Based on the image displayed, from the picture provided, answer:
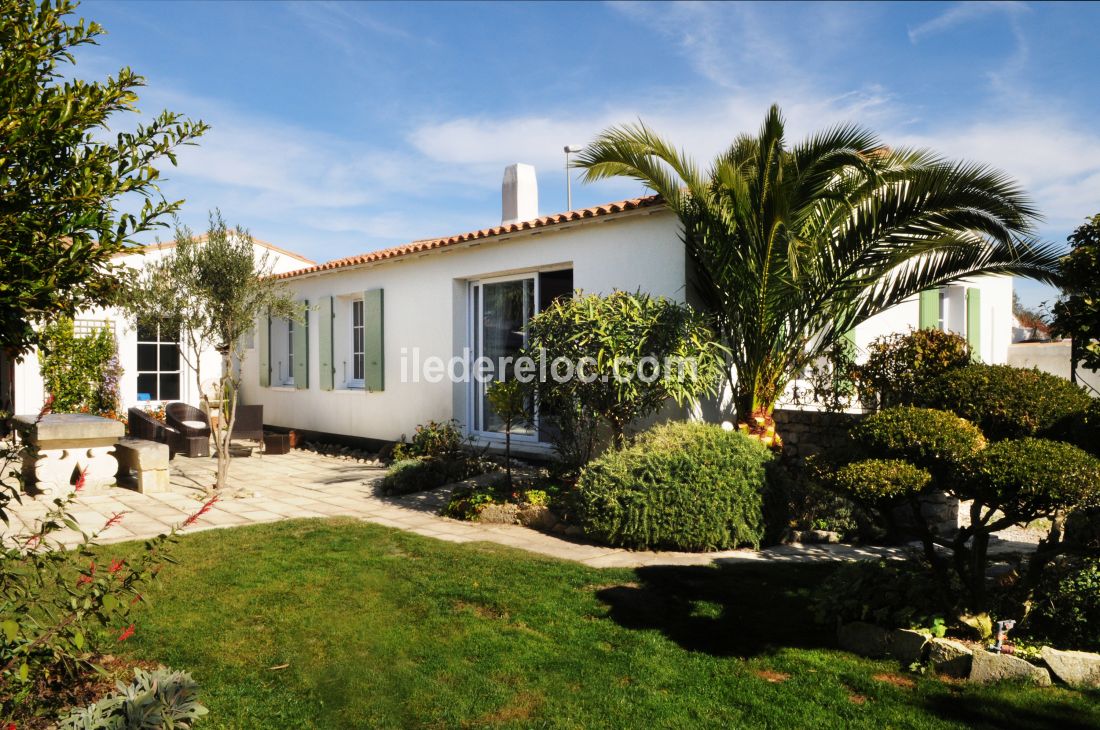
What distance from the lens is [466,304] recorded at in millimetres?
11273

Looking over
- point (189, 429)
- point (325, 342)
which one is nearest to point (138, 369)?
point (189, 429)

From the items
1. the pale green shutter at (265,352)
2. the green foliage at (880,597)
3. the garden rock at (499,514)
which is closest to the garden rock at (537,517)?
the garden rock at (499,514)

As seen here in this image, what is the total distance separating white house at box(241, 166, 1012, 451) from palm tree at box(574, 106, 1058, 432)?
2.43 feet

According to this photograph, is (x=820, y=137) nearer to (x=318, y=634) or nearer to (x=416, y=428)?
(x=318, y=634)

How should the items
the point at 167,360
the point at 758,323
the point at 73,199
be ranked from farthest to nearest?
the point at 167,360 → the point at 758,323 → the point at 73,199

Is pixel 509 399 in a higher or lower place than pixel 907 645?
higher

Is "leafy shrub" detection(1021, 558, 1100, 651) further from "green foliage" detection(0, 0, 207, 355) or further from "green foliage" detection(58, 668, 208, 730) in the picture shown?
"green foliage" detection(0, 0, 207, 355)

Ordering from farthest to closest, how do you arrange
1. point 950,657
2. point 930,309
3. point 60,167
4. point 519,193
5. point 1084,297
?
1. point 519,193
2. point 930,309
3. point 1084,297
4. point 950,657
5. point 60,167

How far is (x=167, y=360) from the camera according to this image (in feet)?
50.6

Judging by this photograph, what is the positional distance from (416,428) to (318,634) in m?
7.42

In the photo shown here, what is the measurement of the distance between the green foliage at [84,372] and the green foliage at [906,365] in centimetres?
1296

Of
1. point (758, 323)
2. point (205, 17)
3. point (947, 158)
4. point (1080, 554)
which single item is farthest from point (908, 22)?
point (205, 17)

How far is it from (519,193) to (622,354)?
7105 millimetres

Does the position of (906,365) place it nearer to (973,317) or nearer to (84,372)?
(973,317)
